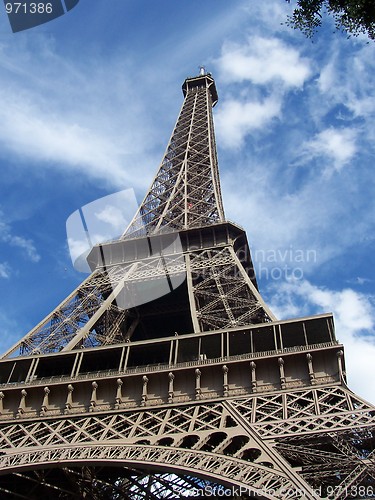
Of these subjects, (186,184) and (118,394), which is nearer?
(118,394)

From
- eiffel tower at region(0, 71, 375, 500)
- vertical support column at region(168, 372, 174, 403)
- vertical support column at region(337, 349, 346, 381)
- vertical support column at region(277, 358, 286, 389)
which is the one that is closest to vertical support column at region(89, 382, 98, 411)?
eiffel tower at region(0, 71, 375, 500)

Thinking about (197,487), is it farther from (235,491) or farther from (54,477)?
(54,477)

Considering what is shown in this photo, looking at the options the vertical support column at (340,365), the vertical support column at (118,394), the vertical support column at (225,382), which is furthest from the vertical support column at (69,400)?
the vertical support column at (340,365)

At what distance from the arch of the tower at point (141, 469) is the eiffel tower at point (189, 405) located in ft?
0.15

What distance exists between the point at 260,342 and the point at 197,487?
557 centimetres

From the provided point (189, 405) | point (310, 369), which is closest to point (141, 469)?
point (189, 405)

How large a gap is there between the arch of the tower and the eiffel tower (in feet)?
0.15

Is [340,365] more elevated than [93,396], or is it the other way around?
[93,396]

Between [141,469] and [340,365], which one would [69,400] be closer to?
[141,469]

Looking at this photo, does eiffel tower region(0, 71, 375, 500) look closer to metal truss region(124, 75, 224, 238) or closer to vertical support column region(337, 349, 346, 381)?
vertical support column region(337, 349, 346, 381)

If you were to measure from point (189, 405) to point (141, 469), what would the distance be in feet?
8.71

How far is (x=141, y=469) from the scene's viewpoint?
18359 mm

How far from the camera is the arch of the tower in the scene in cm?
1467

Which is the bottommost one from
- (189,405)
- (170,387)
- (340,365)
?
(189,405)
